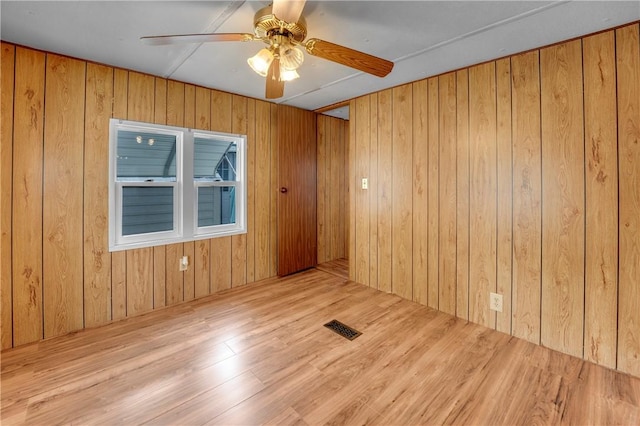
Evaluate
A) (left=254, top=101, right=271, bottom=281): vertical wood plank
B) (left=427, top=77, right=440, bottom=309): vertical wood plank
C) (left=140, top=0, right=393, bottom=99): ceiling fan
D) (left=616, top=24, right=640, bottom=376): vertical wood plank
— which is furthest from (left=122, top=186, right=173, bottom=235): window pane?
(left=616, top=24, right=640, bottom=376): vertical wood plank

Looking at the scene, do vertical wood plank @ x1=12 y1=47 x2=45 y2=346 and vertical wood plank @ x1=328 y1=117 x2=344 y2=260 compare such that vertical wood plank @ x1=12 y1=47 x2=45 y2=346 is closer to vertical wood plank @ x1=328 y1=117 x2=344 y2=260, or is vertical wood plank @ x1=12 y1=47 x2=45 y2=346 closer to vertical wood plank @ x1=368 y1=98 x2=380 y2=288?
vertical wood plank @ x1=368 y1=98 x2=380 y2=288

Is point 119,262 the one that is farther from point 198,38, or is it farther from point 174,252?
point 198,38

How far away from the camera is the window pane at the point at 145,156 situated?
9.05 ft

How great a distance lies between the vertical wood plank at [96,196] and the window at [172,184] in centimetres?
6

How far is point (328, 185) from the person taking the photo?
4566 mm

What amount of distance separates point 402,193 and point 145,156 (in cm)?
278

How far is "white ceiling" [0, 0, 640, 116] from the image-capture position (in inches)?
66.4

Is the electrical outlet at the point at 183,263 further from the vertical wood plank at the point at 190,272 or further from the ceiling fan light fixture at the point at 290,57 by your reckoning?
the ceiling fan light fixture at the point at 290,57

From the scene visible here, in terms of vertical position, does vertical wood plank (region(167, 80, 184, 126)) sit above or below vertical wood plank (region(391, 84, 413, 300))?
above

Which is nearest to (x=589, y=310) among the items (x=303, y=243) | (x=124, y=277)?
(x=303, y=243)

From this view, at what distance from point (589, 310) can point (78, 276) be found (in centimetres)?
407

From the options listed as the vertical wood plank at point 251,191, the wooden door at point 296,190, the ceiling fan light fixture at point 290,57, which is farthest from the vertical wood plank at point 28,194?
the wooden door at point 296,190

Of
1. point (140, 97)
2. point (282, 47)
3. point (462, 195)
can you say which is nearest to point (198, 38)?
point (282, 47)

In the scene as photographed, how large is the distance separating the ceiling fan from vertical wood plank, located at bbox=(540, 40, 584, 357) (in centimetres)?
138
